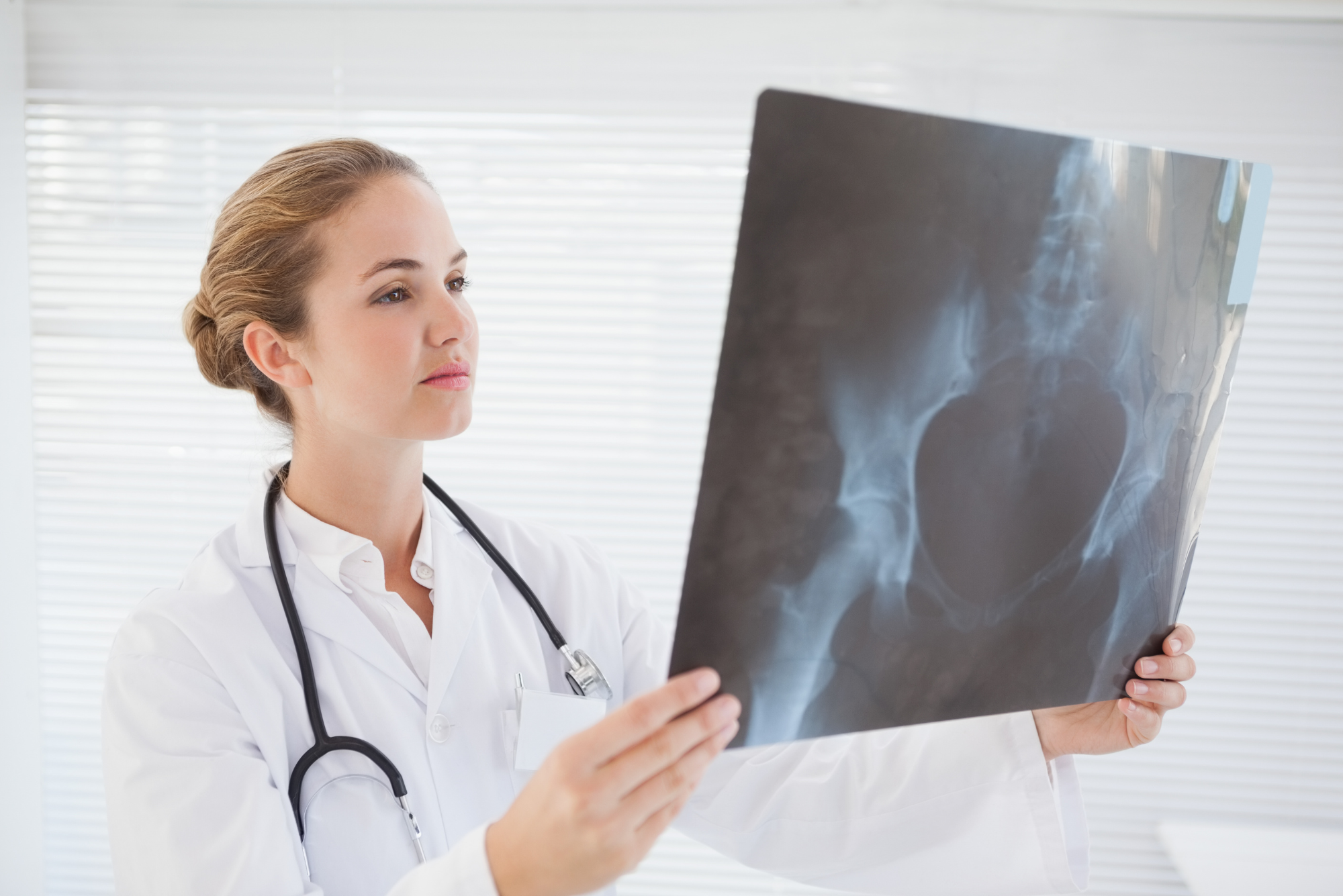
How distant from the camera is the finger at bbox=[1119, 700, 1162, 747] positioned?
88 cm

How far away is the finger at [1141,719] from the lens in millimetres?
884

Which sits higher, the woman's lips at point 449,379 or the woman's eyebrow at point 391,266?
the woman's eyebrow at point 391,266

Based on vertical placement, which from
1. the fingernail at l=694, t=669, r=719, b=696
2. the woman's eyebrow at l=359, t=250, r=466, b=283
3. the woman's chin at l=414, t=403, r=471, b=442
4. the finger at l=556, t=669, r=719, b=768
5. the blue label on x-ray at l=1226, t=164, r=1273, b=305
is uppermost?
the blue label on x-ray at l=1226, t=164, r=1273, b=305

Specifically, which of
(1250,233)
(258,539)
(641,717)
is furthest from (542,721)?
(1250,233)

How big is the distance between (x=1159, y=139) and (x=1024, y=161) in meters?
1.43

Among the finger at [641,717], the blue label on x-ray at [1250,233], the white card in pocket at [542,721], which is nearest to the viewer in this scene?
the finger at [641,717]

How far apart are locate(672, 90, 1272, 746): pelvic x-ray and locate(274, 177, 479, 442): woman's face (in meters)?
0.54

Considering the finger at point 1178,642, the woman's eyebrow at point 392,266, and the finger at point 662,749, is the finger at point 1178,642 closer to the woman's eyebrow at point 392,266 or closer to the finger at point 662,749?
the finger at point 662,749

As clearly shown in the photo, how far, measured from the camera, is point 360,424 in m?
1.05

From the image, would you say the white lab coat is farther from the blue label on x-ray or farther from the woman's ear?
the blue label on x-ray

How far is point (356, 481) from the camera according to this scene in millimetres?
1130

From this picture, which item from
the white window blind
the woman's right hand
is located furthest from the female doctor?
the white window blind

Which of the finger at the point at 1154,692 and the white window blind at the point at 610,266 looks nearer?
the finger at the point at 1154,692

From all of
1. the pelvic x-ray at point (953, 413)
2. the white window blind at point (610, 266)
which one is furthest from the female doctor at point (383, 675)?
the white window blind at point (610, 266)
